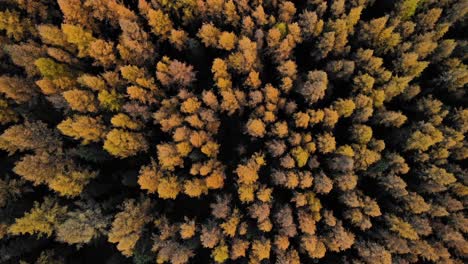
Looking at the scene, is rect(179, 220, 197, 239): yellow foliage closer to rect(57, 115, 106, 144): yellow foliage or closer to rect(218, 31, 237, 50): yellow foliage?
rect(57, 115, 106, 144): yellow foliage

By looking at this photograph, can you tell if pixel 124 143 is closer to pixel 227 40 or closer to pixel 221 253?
pixel 221 253

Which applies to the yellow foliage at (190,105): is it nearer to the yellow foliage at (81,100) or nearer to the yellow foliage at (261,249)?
the yellow foliage at (81,100)

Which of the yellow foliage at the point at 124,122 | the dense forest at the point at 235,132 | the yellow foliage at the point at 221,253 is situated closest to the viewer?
the yellow foliage at the point at 221,253

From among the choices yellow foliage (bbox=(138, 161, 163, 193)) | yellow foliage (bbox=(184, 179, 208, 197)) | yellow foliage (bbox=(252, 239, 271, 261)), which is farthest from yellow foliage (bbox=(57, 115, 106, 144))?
yellow foliage (bbox=(252, 239, 271, 261))

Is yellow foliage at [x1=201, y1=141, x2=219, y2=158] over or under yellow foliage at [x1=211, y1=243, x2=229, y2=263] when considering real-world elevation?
over

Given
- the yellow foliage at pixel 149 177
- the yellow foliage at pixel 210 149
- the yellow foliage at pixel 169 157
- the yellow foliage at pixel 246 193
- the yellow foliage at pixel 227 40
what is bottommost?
the yellow foliage at pixel 149 177

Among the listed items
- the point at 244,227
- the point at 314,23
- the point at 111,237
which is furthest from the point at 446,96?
the point at 111,237

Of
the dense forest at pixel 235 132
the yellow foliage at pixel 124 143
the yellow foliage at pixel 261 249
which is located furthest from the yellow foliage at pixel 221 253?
the yellow foliage at pixel 124 143

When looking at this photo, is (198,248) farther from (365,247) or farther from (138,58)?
(138,58)

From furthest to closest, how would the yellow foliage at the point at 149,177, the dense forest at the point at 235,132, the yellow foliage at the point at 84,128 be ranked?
the dense forest at the point at 235,132
the yellow foliage at the point at 149,177
the yellow foliage at the point at 84,128
